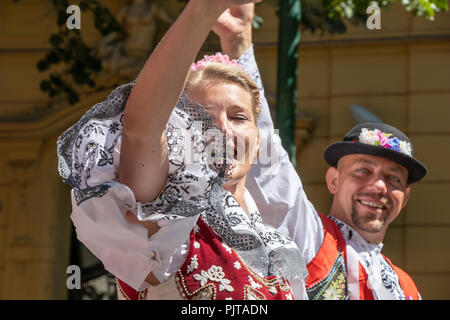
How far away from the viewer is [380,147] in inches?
120

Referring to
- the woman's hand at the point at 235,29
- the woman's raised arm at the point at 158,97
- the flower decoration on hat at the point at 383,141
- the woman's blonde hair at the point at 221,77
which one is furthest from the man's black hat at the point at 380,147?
the woman's raised arm at the point at 158,97

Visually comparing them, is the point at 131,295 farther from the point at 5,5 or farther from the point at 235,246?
the point at 5,5

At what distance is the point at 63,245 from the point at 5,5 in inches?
87.6

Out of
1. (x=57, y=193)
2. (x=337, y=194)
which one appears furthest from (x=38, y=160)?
(x=337, y=194)

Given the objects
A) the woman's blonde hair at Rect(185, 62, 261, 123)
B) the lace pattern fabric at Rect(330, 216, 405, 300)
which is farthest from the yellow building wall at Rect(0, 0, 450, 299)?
the woman's blonde hair at Rect(185, 62, 261, 123)

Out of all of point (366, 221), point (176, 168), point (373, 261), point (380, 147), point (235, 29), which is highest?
point (235, 29)

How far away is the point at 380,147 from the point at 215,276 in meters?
1.24

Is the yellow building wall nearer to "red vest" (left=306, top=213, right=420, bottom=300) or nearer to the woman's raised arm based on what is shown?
"red vest" (left=306, top=213, right=420, bottom=300)

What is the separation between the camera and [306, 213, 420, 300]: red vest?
2.65m

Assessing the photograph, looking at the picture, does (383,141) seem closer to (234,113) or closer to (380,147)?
(380,147)

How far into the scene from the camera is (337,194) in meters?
3.15

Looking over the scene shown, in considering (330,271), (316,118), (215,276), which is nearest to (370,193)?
(330,271)

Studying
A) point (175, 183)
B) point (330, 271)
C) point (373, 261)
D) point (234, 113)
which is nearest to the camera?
point (175, 183)

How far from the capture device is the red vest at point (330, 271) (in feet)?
8.71
